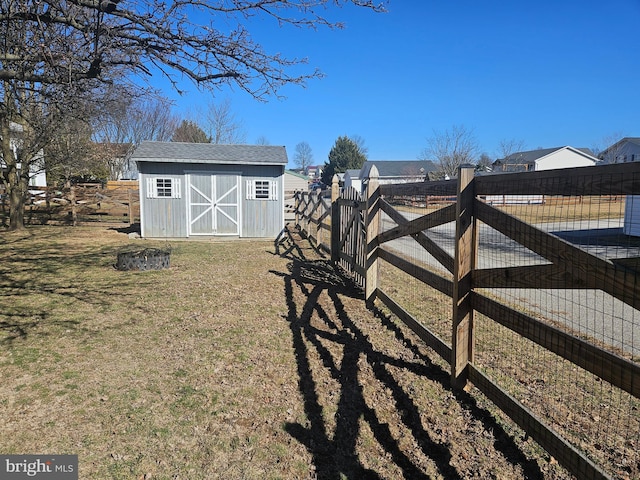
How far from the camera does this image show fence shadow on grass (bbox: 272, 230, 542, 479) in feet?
8.75

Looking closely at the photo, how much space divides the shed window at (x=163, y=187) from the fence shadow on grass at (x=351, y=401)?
9937 millimetres

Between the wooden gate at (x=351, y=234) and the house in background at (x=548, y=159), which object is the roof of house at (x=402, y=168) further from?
the wooden gate at (x=351, y=234)

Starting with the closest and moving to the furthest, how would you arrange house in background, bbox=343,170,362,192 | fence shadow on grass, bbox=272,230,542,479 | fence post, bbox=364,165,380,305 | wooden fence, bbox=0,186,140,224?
fence shadow on grass, bbox=272,230,542,479 < fence post, bbox=364,165,380,305 < wooden fence, bbox=0,186,140,224 < house in background, bbox=343,170,362,192

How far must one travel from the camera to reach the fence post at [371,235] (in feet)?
20.5

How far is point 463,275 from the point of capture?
3.51 m

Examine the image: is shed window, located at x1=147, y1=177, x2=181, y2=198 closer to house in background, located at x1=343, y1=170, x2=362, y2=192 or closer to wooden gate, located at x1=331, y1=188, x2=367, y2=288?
wooden gate, located at x1=331, y1=188, x2=367, y2=288

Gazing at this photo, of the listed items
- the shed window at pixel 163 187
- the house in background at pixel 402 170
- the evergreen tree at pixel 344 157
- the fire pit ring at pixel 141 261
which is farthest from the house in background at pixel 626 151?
the evergreen tree at pixel 344 157

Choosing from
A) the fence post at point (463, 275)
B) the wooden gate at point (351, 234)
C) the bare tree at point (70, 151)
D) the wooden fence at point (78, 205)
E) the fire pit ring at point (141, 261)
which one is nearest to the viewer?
the fence post at point (463, 275)

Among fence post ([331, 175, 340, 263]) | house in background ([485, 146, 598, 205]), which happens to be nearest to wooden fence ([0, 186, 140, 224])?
fence post ([331, 175, 340, 263])

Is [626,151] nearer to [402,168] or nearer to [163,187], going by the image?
[163,187]

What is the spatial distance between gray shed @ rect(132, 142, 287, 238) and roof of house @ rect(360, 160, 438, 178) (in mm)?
44303

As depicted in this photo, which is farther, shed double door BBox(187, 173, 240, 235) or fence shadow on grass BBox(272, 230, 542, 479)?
shed double door BBox(187, 173, 240, 235)

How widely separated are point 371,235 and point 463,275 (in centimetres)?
289

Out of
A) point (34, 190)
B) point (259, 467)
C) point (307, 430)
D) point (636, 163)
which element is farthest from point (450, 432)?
point (34, 190)
